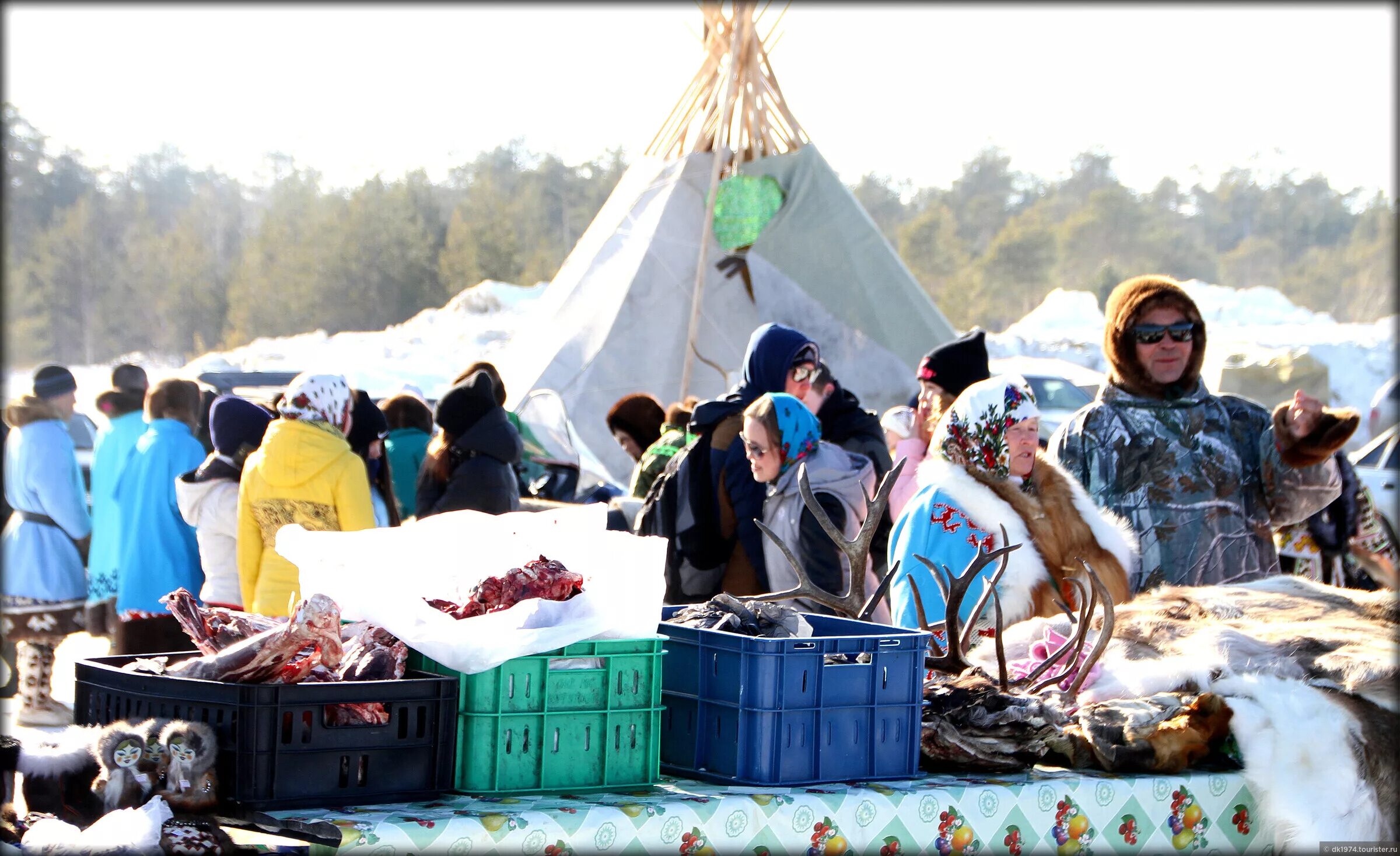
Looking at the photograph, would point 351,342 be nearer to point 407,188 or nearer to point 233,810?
point 407,188

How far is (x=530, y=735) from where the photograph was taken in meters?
2.50

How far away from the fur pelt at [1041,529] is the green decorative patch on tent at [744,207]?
7.78m

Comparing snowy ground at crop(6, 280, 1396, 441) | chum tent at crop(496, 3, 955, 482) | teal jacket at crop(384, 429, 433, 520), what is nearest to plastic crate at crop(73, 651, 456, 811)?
teal jacket at crop(384, 429, 433, 520)

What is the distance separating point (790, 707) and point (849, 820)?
23 centimetres

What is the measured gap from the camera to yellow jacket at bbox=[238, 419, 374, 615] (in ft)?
15.2

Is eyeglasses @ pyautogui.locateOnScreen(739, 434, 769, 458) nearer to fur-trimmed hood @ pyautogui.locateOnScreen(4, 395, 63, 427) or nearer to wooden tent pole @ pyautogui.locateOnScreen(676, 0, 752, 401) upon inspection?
fur-trimmed hood @ pyautogui.locateOnScreen(4, 395, 63, 427)

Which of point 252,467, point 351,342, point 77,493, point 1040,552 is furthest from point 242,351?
point 1040,552

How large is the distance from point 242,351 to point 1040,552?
26.2 m

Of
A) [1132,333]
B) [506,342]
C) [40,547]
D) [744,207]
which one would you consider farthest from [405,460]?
[506,342]

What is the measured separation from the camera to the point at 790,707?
2584 millimetres

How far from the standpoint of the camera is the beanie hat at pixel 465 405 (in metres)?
5.36

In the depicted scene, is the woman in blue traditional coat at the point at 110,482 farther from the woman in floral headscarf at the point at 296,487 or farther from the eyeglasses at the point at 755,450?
the eyeglasses at the point at 755,450

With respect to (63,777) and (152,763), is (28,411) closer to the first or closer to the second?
(63,777)

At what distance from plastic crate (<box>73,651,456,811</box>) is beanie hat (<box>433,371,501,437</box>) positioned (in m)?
2.91
